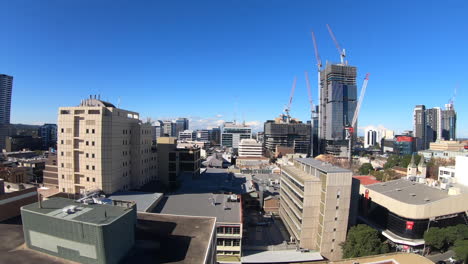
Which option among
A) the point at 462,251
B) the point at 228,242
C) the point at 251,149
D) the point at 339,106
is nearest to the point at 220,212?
the point at 228,242

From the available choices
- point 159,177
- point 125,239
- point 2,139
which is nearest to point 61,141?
point 159,177

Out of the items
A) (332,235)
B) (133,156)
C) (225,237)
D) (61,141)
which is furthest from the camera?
(133,156)

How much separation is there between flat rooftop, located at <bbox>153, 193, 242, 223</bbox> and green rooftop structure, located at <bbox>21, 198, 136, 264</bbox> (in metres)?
21.7

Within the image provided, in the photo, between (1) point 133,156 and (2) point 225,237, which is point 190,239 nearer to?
(2) point 225,237

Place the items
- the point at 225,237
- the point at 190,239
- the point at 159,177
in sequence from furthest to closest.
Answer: the point at 159,177, the point at 225,237, the point at 190,239

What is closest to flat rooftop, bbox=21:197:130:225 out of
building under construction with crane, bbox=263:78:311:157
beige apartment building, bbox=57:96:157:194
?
beige apartment building, bbox=57:96:157:194

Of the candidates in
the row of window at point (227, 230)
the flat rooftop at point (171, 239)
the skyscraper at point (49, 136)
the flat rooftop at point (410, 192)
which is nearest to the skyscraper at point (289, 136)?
the flat rooftop at point (410, 192)

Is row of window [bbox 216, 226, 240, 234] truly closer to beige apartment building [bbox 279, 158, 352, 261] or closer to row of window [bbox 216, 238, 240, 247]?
row of window [bbox 216, 238, 240, 247]

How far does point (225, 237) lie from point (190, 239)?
1663 cm

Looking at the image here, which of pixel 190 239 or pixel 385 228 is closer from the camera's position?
pixel 190 239

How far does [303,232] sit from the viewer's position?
4266 cm

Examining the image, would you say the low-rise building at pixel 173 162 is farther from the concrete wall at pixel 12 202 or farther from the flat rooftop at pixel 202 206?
the concrete wall at pixel 12 202

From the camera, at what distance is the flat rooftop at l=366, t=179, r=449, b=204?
45.6 meters

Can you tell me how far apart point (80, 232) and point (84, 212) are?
7.76ft
